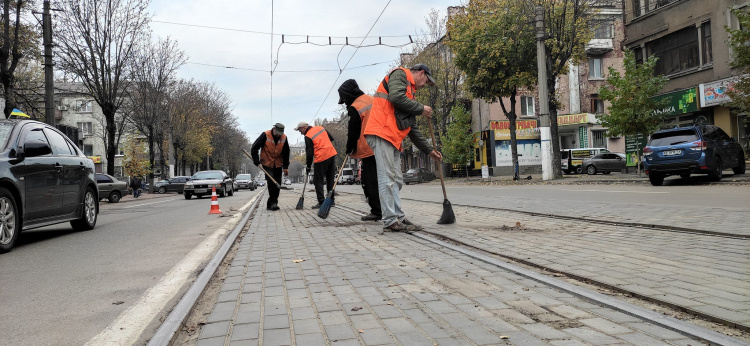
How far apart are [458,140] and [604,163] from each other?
11.9m

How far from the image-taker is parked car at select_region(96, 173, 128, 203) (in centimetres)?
2462

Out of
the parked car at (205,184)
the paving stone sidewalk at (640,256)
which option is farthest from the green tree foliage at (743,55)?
the parked car at (205,184)

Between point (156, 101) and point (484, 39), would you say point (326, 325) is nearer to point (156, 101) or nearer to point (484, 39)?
point (484, 39)

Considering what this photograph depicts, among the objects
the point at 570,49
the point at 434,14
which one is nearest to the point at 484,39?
the point at 570,49

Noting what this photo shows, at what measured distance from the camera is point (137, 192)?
35188 millimetres

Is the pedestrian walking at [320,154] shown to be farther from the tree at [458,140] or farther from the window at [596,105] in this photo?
the window at [596,105]

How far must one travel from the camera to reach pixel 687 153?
15.0 meters

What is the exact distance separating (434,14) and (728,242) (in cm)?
3493

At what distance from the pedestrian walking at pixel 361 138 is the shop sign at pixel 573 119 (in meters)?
37.6

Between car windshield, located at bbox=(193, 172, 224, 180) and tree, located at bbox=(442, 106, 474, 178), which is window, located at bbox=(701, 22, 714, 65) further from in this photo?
car windshield, located at bbox=(193, 172, 224, 180)

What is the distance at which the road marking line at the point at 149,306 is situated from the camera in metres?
2.69

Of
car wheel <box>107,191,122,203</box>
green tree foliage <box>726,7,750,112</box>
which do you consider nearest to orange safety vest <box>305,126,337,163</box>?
green tree foliage <box>726,7,750,112</box>

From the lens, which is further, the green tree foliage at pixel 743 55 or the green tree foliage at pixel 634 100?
the green tree foliage at pixel 634 100

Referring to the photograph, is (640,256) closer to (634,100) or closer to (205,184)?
(634,100)
